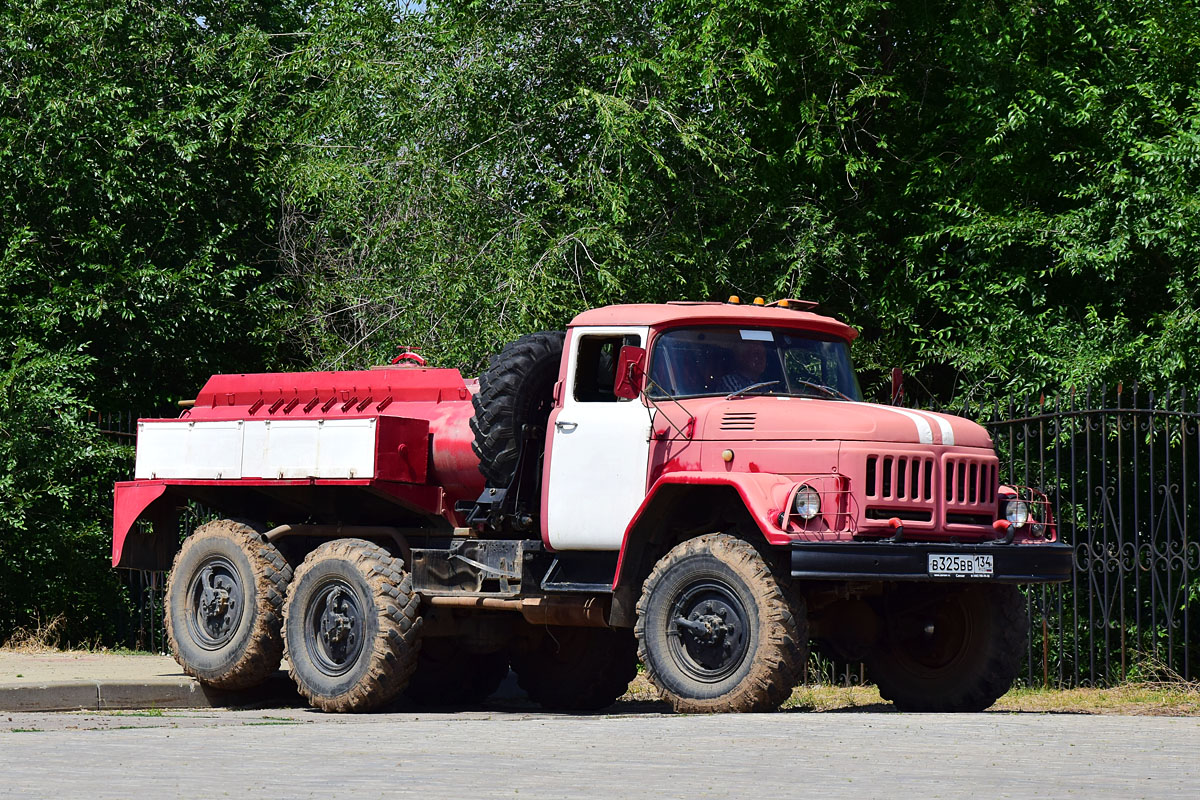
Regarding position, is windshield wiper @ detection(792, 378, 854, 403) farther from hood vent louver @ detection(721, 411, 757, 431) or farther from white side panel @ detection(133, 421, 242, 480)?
white side panel @ detection(133, 421, 242, 480)

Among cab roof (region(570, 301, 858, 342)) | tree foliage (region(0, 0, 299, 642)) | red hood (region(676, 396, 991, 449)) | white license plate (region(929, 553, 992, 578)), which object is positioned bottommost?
white license plate (region(929, 553, 992, 578))

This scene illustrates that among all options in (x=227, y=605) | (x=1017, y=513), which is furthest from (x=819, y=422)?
(x=227, y=605)

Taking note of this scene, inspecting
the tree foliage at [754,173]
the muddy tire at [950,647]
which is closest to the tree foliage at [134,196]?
the tree foliage at [754,173]

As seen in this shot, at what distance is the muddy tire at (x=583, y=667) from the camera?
1428 cm

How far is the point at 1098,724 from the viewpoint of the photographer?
10164 millimetres

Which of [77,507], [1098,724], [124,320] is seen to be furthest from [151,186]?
[1098,724]

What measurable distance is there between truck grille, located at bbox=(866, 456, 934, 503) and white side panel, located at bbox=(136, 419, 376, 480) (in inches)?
160

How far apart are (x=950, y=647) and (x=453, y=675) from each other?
183 inches

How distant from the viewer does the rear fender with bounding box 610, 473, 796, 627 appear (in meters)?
11.0

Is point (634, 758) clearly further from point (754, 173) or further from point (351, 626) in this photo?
point (754, 173)

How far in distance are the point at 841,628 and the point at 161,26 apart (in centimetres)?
1511

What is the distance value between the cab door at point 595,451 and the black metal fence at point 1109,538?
3.51 meters

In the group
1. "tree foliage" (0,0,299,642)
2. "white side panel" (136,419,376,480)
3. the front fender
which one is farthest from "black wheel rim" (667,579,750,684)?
"tree foliage" (0,0,299,642)

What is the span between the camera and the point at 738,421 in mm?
11406
